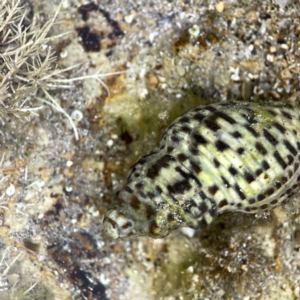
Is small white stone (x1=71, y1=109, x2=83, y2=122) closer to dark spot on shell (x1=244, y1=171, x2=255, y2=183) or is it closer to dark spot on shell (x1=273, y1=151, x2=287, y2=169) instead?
dark spot on shell (x1=244, y1=171, x2=255, y2=183)

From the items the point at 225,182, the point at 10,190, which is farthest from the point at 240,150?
the point at 10,190

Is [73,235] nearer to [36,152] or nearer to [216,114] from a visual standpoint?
[36,152]

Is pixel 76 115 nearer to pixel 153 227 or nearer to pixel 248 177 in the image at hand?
pixel 153 227

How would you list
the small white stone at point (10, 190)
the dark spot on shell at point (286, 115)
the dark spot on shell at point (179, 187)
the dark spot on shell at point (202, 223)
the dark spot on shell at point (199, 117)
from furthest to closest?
1. the small white stone at point (10, 190)
2. the dark spot on shell at point (286, 115)
3. the dark spot on shell at point (199, 117)
4. the dark spot on shell at point (202, 223)
5. the dark spot on shell at point (179, 187)

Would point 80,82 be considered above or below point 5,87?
below

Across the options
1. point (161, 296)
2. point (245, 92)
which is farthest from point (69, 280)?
point (245, 92)

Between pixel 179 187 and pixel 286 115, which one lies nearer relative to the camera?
pixel 179 187

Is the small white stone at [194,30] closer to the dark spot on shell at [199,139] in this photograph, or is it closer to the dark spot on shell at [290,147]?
the dark spot on shell at [199,139]

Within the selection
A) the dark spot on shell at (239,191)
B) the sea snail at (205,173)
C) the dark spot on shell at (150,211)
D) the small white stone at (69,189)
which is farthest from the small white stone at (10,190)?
the dark spot on shell at (239,191)
